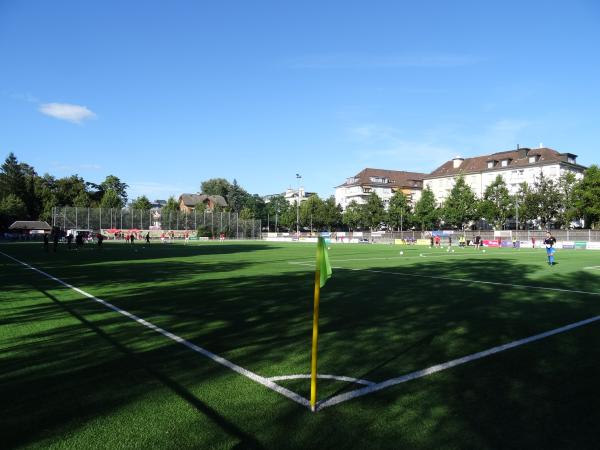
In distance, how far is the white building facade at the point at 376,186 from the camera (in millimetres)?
124500

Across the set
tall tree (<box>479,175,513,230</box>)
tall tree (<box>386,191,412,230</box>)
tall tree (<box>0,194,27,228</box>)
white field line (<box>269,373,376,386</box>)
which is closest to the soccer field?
white field line (<box>269,373,376,386</box>)

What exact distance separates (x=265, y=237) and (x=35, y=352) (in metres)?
95.1

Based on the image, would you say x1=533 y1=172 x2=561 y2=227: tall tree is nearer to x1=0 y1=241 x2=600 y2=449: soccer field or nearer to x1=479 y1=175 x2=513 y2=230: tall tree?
x1=479 y1=175 x2=513 y2=230: tall tree

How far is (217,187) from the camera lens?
170 meters

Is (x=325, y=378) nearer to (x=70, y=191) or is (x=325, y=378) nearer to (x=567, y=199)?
(x=567, y=199)

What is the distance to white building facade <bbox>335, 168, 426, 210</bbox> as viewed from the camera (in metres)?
124

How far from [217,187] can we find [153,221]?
82.1 meters

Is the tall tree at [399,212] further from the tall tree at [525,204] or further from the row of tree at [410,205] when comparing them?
the tall tree at [525,204]

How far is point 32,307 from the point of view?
1061cm

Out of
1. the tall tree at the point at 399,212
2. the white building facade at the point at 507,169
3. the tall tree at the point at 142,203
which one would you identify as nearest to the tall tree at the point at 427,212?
the tall tree at the point at 399,212

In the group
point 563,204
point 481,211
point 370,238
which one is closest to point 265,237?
point 370,238

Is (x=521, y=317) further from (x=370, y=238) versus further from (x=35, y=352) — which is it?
(x=370, y=238)

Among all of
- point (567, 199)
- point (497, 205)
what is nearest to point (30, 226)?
point (497, 205)

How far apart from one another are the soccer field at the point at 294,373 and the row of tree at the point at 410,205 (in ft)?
231
